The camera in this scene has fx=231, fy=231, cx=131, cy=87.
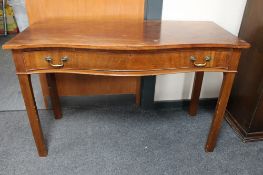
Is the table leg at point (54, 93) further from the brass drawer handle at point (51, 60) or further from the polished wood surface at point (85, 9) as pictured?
the brass drawer handle at point (51, 60)

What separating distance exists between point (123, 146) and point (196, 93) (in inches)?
26.7

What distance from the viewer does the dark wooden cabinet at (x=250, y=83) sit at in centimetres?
141

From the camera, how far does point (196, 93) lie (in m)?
1.74

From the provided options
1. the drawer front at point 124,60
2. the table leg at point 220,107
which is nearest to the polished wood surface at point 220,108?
the table leg at point 220,107

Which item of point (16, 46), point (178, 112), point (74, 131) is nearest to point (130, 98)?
point (178, 112)

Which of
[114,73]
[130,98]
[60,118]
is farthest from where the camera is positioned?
[130,98]

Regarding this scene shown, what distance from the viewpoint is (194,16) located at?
1568 millimetres

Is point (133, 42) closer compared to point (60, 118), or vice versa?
point (133, 42)

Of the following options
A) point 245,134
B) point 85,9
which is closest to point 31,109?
point 85,9

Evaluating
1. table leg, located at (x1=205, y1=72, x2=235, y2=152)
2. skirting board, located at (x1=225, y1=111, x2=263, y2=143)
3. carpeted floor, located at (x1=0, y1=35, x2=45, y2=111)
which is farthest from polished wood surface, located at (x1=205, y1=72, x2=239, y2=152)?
carpeted floor, located at (x1=0, y1=35, x2=45, y2=111)

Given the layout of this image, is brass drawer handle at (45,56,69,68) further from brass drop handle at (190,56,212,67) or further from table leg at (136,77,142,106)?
table leg at (136,77,142,106)

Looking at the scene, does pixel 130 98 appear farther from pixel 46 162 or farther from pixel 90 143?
pixel 46 162

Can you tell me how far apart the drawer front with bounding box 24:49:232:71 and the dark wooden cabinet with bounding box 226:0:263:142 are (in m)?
0.40

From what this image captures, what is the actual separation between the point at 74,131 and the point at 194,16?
115 centimetres
